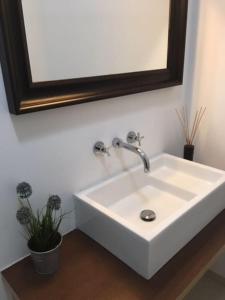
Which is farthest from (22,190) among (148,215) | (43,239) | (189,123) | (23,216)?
(189,123)

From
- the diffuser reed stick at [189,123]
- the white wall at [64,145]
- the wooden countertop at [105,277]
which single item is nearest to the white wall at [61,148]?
the white wall at [64,145]

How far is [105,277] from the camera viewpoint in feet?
2.94

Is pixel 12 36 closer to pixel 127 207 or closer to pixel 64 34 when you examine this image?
pixel 64 34

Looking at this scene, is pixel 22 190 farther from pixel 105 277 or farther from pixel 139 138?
pixel 139 138

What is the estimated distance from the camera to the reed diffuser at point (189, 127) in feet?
4.80

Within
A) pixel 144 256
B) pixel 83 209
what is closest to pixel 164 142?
pixel 83 209

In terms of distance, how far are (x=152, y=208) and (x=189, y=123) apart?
2.03 ft

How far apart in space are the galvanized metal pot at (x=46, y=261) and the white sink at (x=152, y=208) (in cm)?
20

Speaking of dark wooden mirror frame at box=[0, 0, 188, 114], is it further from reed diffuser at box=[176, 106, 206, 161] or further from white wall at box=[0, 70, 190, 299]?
reed diffuser at box=[176, 106, 206, 161]

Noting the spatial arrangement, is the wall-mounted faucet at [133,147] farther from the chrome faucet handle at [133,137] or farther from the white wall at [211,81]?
the white wall at [211,81]

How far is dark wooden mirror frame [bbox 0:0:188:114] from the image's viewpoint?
0.74 metres

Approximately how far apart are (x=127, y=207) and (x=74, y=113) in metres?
0.50

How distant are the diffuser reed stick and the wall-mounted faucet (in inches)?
15.5

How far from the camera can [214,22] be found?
1.29 meters
